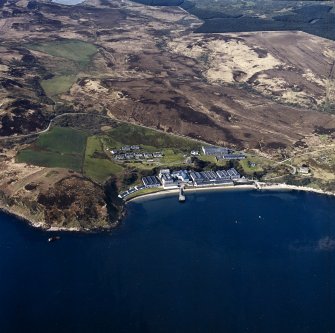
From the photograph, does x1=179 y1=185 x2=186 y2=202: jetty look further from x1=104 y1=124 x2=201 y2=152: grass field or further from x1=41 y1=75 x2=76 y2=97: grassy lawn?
x1=41 y1=75 x2=76 y2=97: grassy lawn

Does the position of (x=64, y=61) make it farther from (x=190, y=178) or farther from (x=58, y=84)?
(x=190, y=178)

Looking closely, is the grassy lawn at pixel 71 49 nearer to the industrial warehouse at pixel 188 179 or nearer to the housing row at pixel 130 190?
the industrial warehouse at pixel 188 179

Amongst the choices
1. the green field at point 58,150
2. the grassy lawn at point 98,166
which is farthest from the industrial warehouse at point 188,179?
the green field at point 58,150

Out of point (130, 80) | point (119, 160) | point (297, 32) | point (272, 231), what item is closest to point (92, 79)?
point (130, 80)

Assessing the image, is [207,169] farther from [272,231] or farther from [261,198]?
[272,231]

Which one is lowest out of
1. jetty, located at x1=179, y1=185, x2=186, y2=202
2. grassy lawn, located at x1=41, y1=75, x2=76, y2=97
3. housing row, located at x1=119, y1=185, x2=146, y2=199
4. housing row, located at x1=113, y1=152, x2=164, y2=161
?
grassy lawn, located at x1=41, y1=75, x2=76, y2=97

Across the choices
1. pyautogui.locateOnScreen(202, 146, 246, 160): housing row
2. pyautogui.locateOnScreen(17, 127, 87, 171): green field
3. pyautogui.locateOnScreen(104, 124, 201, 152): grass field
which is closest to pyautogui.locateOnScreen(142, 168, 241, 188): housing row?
pyautogui.locateOnScreen(202, 146, 246, 160): housing row
